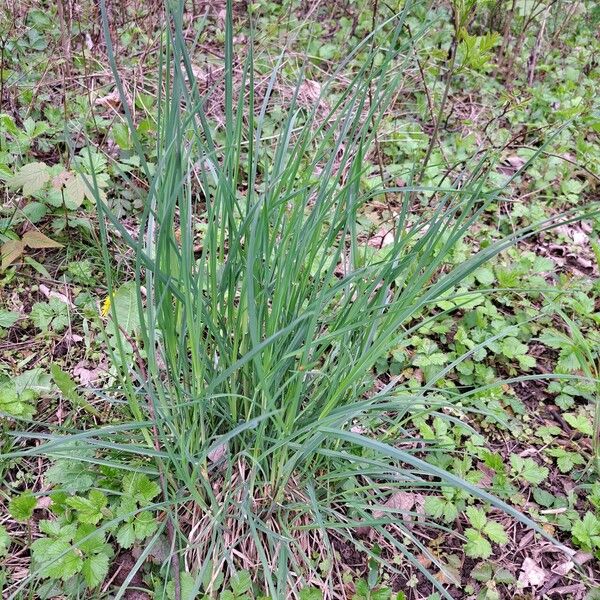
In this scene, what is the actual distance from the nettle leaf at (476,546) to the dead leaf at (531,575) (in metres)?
0.14

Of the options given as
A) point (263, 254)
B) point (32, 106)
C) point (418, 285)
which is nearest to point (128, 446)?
point (263, 254)

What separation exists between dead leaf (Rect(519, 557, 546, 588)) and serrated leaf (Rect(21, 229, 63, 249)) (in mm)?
1700

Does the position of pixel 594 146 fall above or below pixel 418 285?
below

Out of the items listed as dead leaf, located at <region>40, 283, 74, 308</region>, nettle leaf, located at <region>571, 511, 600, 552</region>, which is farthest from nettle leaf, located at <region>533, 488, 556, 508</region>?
dead leaf, located at <region>40, 283, 74, 308</region>

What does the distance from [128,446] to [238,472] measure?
0.28m

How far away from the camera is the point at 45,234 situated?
2117mm

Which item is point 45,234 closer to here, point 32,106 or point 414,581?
point 32,106

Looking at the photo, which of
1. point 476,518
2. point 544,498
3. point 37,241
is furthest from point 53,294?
point 544,498

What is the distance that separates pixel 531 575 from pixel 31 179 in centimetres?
190

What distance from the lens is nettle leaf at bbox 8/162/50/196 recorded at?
1.93m

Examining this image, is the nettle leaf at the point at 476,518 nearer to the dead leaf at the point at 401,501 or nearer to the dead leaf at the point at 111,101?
the dead leaf at the point at 401,501

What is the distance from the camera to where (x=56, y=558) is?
1234mm

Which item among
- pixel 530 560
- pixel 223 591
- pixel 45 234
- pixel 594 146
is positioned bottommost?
pixel 530 560

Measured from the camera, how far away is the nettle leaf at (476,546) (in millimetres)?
1466
